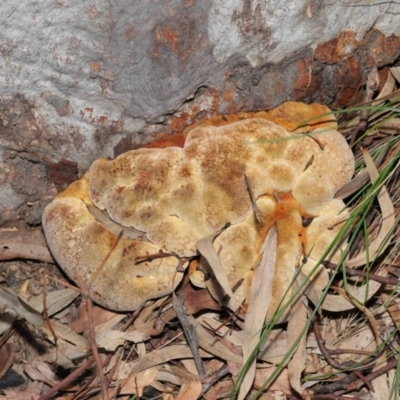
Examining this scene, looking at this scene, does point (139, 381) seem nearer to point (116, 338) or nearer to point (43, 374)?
point (116, 338)

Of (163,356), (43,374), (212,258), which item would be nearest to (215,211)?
(212,258)

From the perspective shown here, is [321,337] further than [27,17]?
Yes

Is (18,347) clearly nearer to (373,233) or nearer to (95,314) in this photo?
(95,314)

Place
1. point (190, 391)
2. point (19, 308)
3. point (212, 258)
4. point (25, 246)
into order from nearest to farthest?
point (212, 258)
point (19, 308)
point (190, 391)
point (25, 246)

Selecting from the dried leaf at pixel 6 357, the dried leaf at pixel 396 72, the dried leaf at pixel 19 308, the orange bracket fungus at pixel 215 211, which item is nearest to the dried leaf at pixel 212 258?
the orange bracket fungus at pixel 215 211

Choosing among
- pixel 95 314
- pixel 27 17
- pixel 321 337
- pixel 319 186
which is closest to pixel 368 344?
pixel 321 337

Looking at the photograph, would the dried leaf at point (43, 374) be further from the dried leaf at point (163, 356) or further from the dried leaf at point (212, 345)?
the dried leaf at point (212, 345)

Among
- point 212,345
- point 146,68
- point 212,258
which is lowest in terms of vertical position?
point 212,345

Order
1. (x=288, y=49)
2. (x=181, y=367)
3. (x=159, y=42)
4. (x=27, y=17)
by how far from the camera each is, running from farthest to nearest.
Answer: (x=181, y=367)
(x=288, y=49)
(x=159, y=42)
(x=27, y=17)
